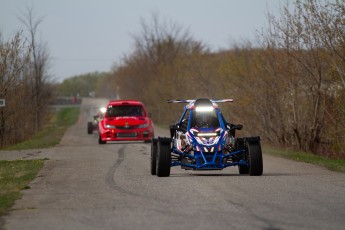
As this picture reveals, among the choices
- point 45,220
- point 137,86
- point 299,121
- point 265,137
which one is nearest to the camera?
point 45,220

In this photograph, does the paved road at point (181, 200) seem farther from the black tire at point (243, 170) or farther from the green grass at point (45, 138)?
the green grass at point (45, 138)

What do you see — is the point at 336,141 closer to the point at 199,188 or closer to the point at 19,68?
the point at 199,188

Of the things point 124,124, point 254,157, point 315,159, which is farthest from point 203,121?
point 124,124

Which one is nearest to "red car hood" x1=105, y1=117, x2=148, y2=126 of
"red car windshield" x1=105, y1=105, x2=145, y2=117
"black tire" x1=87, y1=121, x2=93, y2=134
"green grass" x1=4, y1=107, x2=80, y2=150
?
"red car windshield" x1=105, y1=105, x2=145, y2=117

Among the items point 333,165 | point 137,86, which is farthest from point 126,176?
point 137,86

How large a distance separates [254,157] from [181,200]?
15.6 ft

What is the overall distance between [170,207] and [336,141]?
15558 mm

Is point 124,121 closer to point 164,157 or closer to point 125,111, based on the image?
point 125,111

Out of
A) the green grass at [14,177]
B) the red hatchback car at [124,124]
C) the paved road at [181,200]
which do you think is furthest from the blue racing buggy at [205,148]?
the red hatchback car at [124,124]

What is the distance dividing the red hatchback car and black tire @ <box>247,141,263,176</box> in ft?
57.1

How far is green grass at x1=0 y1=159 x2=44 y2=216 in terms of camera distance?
14.5 m

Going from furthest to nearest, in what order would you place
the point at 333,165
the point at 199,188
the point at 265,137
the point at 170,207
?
the point at 265,137
the point at 333,165
the point at 199,188
the point at 170,207

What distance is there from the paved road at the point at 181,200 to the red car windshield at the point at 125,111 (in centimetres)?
1418

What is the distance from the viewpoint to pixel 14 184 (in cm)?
1770
